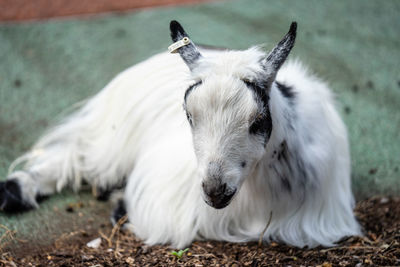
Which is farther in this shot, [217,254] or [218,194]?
[217,254]

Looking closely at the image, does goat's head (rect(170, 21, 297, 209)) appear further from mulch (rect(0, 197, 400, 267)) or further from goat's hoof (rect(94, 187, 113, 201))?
goat's hoof (rect(94, 187, 113, 201))

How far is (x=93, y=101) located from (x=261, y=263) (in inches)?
86.0

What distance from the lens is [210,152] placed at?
7.69 feet

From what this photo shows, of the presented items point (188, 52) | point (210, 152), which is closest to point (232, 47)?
point (188, 52)

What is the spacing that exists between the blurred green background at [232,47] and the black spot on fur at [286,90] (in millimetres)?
1341

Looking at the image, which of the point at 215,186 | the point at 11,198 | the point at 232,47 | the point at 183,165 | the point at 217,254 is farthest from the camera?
the point at 232,47

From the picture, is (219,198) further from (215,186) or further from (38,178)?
(38,178)

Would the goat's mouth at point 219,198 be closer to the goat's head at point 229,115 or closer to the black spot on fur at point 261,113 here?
the goat's head at point 229,115

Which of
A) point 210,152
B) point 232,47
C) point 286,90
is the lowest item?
point 210,152

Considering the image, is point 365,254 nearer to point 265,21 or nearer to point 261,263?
point 261,263

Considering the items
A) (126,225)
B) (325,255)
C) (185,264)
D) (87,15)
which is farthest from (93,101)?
(87,15)

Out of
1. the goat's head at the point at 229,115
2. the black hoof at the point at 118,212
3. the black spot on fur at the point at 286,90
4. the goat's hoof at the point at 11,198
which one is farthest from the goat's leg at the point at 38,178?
the black spot on fur at the point at 286,90

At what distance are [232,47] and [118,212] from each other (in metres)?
2.77

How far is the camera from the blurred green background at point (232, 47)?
4.40 m
